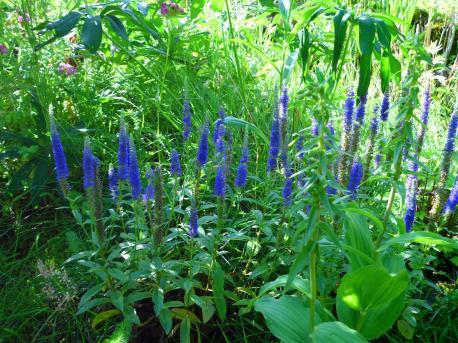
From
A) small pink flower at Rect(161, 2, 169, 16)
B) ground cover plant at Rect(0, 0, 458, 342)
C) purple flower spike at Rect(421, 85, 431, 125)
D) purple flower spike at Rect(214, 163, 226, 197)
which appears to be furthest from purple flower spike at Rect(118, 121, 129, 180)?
purple flower spike at Rect(421, 85, 431, 125)

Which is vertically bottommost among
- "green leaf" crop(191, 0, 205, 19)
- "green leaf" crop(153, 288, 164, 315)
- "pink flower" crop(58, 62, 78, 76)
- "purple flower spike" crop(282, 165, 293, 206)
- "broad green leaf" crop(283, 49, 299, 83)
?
"green leaf" crop(153, 288, 164, 315)

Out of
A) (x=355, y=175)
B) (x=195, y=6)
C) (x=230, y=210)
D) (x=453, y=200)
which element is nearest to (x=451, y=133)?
(x=453, y=200)

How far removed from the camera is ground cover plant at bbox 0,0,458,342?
1.62 m

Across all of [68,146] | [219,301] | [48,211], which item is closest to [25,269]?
[48,211]

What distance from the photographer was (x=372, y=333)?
5.55ft

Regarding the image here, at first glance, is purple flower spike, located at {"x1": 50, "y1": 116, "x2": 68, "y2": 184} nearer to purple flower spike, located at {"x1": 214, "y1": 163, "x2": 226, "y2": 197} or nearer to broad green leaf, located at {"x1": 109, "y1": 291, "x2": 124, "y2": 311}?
broad green leaf, located at {"x1": 109, "y1": 291, "x2": 124, "y2": 311}

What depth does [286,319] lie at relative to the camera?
5.23 feet

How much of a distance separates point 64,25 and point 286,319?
1.76 meters

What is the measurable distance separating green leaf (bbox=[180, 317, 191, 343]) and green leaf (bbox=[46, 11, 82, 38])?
4.88 feet

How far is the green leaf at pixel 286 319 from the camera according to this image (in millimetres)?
1571

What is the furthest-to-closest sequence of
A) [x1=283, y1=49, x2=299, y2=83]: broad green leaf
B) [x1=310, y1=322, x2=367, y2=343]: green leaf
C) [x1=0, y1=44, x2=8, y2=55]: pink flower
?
[x1=0, y1=44, x2=8, y2=55]: pink flower
[x1=283, y1=49, x2=299, y2=83]: broad green leaf
[x1=310, y1=322, x2=367, y2=343]: green leaf

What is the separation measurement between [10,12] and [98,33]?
61.7 inches

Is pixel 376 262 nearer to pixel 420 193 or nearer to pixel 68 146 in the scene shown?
pixel 420 193

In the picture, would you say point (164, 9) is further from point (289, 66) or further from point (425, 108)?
point (425, 108)
